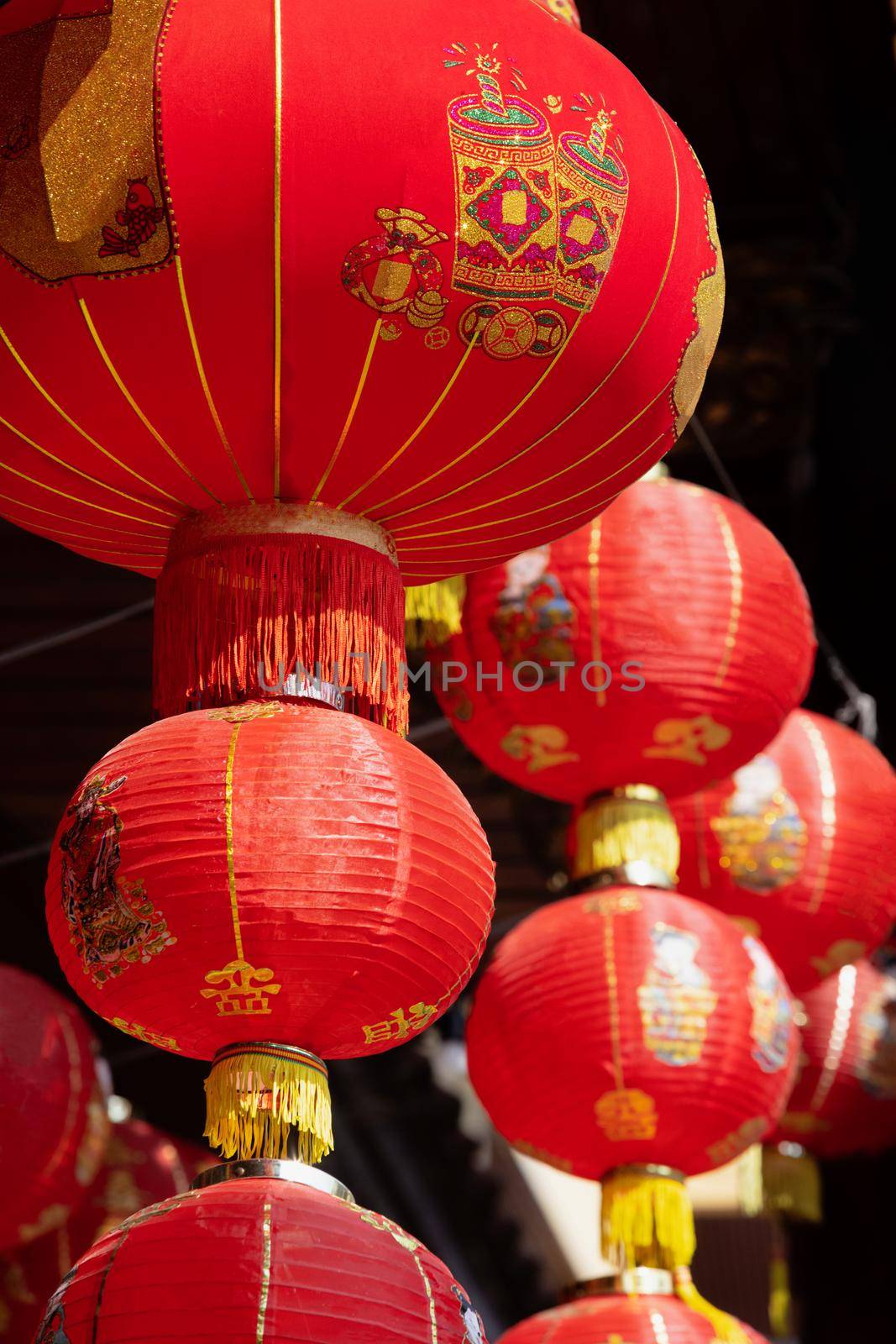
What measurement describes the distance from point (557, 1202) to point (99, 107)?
6.22 metres

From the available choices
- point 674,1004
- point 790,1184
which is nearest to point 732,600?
point 674,1004

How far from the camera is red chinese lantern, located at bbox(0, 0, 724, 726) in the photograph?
2484 mm

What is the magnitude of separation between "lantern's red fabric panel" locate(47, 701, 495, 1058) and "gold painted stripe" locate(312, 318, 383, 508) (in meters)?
0.29

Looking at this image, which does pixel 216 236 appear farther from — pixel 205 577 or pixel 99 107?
pixel 205 577

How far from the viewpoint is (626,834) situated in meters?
3.72

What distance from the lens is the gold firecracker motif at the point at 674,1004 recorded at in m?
3.41

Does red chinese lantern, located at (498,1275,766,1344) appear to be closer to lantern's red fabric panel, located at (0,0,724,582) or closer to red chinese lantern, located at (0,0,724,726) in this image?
red chinese lantern, located at (0,0,724,726)

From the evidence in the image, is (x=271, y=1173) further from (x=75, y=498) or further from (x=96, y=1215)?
(x=96, y=1215)

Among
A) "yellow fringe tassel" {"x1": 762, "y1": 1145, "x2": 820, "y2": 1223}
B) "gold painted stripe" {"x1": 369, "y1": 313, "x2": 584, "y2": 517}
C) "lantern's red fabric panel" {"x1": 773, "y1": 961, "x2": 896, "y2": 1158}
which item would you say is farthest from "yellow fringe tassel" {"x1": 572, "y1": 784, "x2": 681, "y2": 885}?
"yellow fringe tassel" {"x1": 762, "y1": 1145, "x2": 820, "y2": 1223}

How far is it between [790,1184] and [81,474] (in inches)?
122

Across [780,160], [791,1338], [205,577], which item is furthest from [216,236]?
[791,1338]

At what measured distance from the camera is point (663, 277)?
2.68m

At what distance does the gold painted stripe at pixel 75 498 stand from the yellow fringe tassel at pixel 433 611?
0.62 m

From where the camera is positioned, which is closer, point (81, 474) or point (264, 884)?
point (264, 884)
